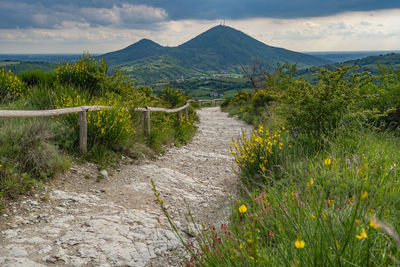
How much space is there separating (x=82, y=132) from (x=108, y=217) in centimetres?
253

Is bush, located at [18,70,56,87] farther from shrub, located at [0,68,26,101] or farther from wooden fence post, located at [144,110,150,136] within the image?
wooden fence post, located at [144,110,150,136]

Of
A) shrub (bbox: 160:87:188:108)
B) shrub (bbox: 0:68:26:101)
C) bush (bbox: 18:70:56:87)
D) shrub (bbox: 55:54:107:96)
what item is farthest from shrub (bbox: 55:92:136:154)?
shrub (bbox: 160:87:188:108)

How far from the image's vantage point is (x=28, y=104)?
24.1ft

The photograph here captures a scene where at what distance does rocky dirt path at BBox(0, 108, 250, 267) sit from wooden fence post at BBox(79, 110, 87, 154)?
48 centimetres

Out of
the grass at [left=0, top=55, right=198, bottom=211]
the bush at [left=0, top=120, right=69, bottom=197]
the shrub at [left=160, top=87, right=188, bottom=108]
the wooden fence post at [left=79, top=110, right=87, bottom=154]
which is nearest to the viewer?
the bush at [left=0, top=120, right=69, bottom=197]

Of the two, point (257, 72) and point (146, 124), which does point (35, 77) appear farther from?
point (257, 72)

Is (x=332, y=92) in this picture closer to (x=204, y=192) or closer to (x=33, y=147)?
(x=204, y=192)

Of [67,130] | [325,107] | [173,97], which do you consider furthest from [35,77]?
[325,107]

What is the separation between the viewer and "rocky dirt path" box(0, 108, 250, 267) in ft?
10.6

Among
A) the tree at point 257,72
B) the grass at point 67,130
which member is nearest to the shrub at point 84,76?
the grass at point 67,130

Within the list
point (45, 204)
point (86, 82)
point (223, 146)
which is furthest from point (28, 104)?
point (223, 146)

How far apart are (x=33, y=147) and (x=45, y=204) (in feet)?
4.05

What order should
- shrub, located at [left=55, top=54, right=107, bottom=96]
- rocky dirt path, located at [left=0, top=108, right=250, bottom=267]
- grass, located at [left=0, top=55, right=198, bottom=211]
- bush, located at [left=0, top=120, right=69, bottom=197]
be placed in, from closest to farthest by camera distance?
rocky dirt path, located at [left=0, top=108, right=250, bottom=267] → bush, located at [left=0, top=120, right=69, bottom=197] → grass, located at [left=0, top=55, right=198, bottom=211] → shrub, located at [left=55, top=54, right=107, bottom=96]

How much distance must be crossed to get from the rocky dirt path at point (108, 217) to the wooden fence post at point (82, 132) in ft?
1.57
